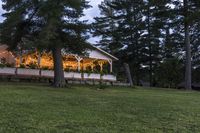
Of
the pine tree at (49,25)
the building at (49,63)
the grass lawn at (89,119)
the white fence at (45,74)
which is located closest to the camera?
the grass lawn at (89,119)

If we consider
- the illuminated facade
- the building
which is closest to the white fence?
the building

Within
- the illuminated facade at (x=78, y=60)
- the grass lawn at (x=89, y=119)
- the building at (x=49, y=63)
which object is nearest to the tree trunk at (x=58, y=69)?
the building at (x=49, y=63)

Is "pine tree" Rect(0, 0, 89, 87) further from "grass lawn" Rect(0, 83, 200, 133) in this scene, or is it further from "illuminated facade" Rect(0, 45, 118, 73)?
"grass lawn" Rect(0, 83, 200, 133)

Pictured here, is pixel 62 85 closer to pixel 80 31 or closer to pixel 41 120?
pixel 80 31

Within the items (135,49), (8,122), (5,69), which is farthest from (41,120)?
(135,49)

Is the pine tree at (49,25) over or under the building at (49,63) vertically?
over

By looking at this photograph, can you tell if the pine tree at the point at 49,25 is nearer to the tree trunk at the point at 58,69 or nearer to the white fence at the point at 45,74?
the tree trunk at the point at 58,69

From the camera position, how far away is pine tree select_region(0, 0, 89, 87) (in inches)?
1078

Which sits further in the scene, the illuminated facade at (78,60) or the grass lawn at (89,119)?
the illuminated facade at (78,60)

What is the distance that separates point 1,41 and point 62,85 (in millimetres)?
5191

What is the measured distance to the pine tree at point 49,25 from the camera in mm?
27375

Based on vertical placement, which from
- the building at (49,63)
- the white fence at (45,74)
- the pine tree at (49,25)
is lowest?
the white fence at (45,74)

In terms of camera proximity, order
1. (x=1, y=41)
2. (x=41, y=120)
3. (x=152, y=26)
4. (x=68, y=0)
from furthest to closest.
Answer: (x=152, y=26), (x=1, y=41), (x=68, y=0), (x=41, y=120)

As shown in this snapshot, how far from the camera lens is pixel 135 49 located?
6028 centimetres
